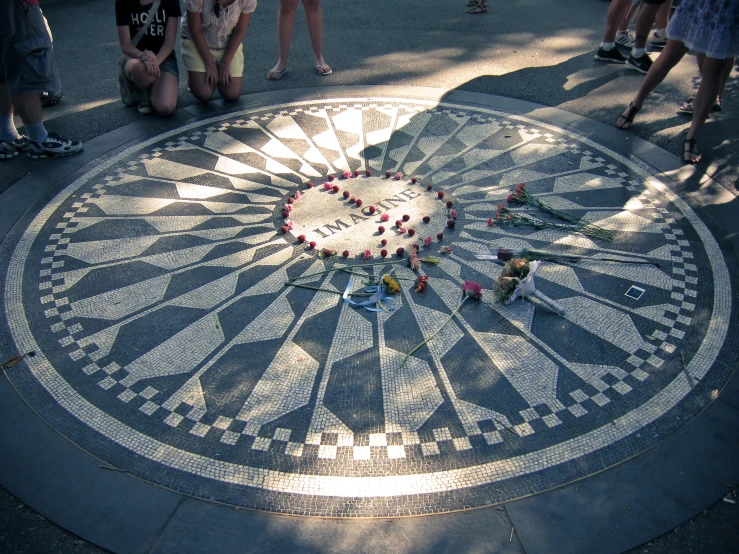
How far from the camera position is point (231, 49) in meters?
7.70

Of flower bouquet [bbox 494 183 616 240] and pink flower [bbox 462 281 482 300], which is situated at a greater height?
flower bouquet [bbox 494 183 616 240]

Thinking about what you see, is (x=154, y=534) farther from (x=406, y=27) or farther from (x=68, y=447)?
(x=406, y=27)

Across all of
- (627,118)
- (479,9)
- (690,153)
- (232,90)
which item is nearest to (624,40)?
(479,9)

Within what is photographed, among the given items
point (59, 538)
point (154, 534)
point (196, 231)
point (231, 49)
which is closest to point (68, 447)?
point (59, 538)

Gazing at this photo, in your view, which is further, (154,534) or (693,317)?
(693,317)

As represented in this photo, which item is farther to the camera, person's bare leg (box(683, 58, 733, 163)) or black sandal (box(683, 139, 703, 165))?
black sandal (box(683, 139, 703, 165))

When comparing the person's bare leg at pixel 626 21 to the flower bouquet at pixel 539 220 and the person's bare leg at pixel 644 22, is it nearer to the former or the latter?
the person's bare leg at pixel 644 22

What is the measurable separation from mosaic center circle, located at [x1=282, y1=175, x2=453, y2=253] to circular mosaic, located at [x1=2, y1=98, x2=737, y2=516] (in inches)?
1.1

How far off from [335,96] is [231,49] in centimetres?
153

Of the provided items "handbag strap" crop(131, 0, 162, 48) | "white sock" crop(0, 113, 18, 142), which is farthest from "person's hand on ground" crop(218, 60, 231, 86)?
"white sock" crop(0, 113, 18, 142)

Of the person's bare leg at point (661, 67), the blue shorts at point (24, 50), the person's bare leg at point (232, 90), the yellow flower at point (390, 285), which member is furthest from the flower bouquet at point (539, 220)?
the blue shorts at point (24, 50)

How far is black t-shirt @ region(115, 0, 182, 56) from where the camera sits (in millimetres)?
7004

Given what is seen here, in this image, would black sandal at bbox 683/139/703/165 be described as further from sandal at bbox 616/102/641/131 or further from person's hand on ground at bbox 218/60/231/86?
person's hand on ground at bbox 218/60/231/86

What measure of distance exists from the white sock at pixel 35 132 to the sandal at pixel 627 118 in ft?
22.9
